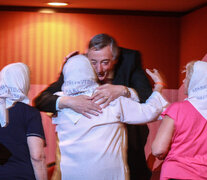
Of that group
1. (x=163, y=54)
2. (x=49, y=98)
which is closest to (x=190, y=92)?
(x=49, y=98)

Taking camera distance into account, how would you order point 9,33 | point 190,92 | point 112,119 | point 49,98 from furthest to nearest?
point 9,33, point 49,98, point 190,92, point 112,119

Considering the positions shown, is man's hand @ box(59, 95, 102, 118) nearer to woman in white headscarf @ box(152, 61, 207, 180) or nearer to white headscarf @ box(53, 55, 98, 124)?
white headscarf @ box(53, 55, 98, 124)

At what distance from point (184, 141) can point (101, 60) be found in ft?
3.20

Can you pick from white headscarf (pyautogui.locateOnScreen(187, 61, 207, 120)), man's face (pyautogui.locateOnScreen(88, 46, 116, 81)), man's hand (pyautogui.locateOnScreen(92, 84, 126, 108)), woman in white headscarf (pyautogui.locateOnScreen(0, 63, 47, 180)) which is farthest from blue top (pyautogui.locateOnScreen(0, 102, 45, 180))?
white headscarf (pyautogui.locateOnScreen(187, 61, 207, 120))

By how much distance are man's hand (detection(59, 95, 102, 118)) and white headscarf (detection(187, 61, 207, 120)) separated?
1.97 ft

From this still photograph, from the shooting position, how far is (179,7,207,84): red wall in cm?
426

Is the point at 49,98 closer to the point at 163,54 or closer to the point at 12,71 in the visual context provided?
the point at 12,71

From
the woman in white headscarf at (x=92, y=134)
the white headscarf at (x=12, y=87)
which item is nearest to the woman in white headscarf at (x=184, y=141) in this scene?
the woman in white headscarf at (x=92, y=134)

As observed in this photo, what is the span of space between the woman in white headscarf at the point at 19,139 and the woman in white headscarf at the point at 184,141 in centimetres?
73

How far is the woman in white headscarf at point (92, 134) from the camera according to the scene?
2.26 meters

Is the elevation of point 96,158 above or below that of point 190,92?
below

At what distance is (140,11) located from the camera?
4707mm

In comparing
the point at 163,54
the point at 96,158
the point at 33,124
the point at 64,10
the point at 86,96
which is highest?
the point at 64,10

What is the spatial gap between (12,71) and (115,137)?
845 millimetres
